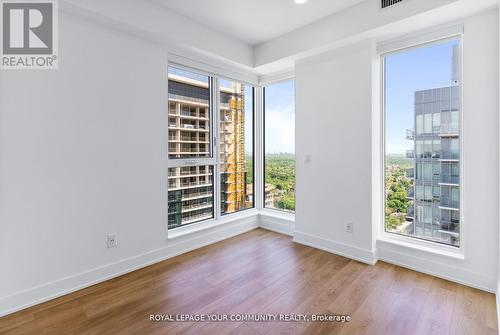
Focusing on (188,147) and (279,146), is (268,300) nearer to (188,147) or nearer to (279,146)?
(188,147)

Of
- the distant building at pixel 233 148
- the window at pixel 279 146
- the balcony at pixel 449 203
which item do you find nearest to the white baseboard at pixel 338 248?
the window at pixel 279 146

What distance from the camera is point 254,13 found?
2.82m

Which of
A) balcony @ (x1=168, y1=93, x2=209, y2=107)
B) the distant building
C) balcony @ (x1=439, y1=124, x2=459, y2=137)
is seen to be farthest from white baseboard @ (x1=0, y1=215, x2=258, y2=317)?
balcony @ (x1=439, y1=124, x2=459, y2=137)

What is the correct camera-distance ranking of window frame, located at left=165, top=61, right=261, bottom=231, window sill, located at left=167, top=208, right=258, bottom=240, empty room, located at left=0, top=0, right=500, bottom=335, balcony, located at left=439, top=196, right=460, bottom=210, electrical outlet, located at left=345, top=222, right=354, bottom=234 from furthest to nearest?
window frame, located at left=165, top=61, right=261, bottom=231 → window sill, located at left=167, top=208, right=258, bottom=240 → electrical outlet, located at left=345, top=222, right=354, bottom=234 → balcony, located at left=439, top=196, right=460, bottom=210 → empty room, located at left=0, top=0, right=500, bottom=335

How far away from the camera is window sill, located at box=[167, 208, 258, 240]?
311cm

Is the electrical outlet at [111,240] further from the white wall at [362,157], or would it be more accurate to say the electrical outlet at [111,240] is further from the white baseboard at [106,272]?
the white wall at [362,157]

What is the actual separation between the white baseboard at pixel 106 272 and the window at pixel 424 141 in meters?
2.22

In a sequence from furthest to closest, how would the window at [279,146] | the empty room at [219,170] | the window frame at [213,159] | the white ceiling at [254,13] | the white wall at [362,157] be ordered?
1. the window at [279,146]
2. the window frame at [213,159]
3. the white ceiling at [254,13]
4. the white wall at [362,157]
5. the empty room at [219,170]

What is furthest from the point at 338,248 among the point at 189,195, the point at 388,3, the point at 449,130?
the point at 388,3

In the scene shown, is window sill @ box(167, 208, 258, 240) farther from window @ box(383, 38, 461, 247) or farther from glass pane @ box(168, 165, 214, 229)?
window @ box(383, 38, 461, 247)

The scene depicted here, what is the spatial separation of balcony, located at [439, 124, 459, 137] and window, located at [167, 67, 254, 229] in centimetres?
259

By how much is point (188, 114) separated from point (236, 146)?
100 cm

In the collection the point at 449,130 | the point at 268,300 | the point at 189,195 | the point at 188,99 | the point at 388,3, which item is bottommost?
the point at 268,300

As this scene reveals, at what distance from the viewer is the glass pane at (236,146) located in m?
3.81
